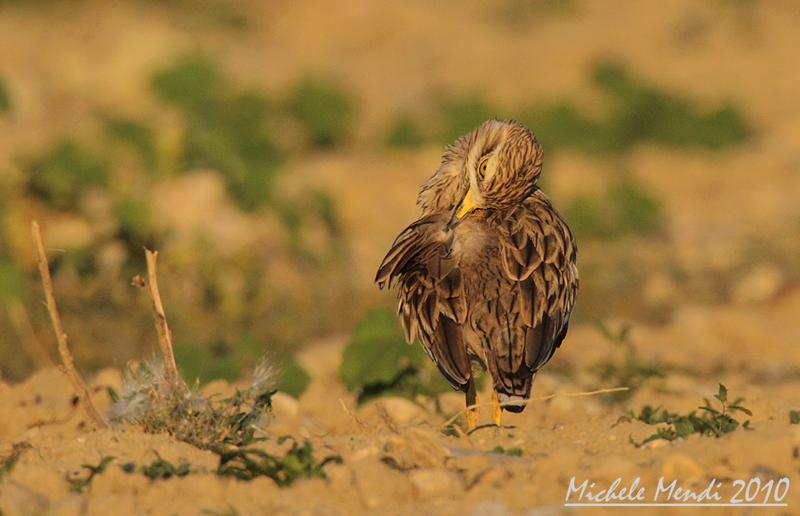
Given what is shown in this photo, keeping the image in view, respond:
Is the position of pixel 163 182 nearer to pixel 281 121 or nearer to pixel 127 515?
pixel 281 121

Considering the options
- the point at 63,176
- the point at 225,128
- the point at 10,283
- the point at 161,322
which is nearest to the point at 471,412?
the point at 161,322

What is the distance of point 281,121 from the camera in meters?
12.1

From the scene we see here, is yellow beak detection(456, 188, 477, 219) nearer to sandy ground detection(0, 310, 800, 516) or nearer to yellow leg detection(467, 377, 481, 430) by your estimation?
yellow leg detection(467, 377, 481, 430)

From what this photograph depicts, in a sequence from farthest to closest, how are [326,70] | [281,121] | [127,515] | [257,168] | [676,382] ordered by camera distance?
[326,70] < [281,121] < [257,168] < [676,382] < [127,515]

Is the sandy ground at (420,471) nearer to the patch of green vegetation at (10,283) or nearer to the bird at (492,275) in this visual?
the bird at (492,275)

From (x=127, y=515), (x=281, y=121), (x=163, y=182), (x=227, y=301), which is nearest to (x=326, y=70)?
(x=281, y=121)

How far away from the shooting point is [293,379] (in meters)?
5.40

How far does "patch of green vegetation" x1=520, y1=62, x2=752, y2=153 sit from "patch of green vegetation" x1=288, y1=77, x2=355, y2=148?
2.42m

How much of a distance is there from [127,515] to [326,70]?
525 inches

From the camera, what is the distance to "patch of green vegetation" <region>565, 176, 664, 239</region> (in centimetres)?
998

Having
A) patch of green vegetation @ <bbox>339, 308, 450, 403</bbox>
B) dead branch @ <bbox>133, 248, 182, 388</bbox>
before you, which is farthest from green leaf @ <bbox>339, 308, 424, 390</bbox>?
dead branch @ <bbox>133, 248, 182, 388</bbox>

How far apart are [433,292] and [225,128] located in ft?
23.7

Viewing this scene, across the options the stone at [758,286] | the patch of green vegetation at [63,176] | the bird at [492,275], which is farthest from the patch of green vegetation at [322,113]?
the bird at [492,275]

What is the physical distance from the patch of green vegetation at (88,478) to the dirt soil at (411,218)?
0.07ft
